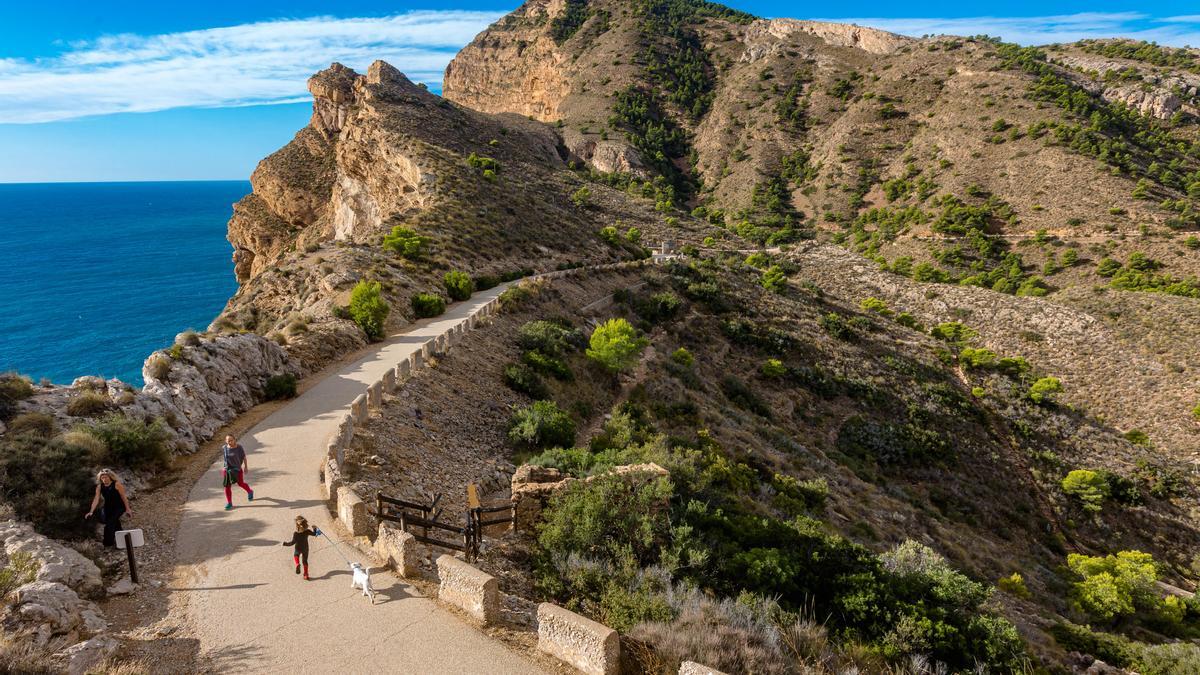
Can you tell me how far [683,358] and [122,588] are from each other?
23.3 m

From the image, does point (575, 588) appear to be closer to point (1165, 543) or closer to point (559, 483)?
point (559, 483)

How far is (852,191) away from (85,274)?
108m

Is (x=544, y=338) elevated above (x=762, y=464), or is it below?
above

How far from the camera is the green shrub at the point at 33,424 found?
10250 millimetres

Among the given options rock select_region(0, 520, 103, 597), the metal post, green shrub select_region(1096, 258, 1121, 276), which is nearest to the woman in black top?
rock select_region(0, 520, 103, 597)

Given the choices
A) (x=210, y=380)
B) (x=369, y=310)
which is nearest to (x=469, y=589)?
(x=210, y=380)

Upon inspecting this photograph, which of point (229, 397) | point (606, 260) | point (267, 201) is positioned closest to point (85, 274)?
point (267, 201)

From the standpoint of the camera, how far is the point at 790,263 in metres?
54.3

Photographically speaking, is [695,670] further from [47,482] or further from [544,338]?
[544,338]

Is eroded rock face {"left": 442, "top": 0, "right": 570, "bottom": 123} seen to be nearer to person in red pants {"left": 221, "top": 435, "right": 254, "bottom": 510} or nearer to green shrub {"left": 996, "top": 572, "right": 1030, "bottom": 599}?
green shrub {"left": 996, "top": 572, "right": 1030, "bottom": 599}

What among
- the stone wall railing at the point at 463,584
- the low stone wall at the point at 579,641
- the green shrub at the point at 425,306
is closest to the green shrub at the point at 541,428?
the stone wall railing at the point at 463,584

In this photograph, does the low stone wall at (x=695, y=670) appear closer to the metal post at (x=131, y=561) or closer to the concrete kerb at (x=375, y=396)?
the metal post at (x=131, y=561)

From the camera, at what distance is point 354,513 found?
30.3 feet

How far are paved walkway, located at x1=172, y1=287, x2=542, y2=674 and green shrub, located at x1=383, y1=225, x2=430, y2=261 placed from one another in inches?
804
